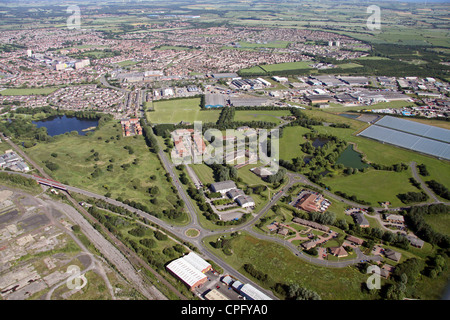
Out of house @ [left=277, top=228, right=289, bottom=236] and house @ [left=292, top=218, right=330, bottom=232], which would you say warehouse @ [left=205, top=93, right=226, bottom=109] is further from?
house @ [left=277, top=228, right=289, bottom=236]

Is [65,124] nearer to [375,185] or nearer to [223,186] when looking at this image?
[223,186]

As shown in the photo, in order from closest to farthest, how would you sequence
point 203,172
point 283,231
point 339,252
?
1. point 339,252
2. point 283,231
3. point 203,172

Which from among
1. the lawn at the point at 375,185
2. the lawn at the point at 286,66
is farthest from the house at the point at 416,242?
the lawn at the point at 286,66

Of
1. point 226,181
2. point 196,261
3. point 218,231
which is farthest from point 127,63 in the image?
point 196,261

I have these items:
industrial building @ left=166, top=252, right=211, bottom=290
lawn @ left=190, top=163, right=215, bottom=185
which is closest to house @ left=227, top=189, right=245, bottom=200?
lawn @ left=190, top=163, right=215, bottom=185

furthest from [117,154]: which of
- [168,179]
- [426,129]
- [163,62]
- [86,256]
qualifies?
[163,62]

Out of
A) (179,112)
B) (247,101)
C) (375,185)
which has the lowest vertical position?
(375,185)

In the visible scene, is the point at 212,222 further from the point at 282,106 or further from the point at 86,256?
the point at 282,106

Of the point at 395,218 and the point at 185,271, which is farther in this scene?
the point at 395,218
